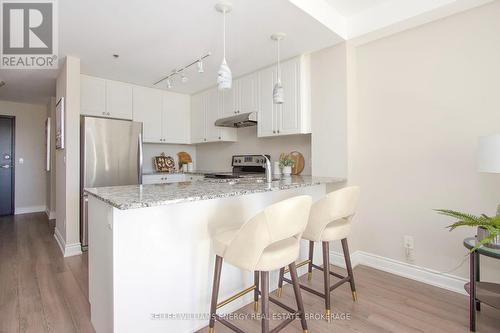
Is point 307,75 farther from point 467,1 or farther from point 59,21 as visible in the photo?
point 59,21

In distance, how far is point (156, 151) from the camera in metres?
4.68

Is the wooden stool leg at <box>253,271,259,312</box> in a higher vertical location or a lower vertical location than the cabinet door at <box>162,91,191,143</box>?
lower

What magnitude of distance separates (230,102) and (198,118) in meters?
0.89

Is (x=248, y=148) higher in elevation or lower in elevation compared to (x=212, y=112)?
lower

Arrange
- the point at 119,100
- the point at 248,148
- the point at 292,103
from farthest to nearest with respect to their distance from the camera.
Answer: the point at 248,148 → the point at 119,100 → the point at 292,103

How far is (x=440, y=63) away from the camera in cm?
224

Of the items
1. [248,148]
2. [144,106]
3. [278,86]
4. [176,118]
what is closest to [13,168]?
[144,106]

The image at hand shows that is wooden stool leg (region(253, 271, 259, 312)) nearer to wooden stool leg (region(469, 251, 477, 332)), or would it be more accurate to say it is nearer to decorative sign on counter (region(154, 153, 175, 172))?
wooden stool leg (region(469, 251, 477, 332))

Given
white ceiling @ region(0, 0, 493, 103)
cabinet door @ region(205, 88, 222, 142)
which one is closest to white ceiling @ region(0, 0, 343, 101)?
white ceiling @ region(0, 0, 493, 103)

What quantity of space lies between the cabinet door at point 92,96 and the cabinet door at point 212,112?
1481mm

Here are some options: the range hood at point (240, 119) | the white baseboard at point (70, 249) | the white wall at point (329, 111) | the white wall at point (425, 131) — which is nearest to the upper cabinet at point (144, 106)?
the range hood at point (240, 119)

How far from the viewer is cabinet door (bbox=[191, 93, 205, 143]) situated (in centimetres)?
438

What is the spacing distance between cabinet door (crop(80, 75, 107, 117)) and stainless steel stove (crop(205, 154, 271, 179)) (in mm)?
1781

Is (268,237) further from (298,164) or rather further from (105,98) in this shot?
(105,98)
